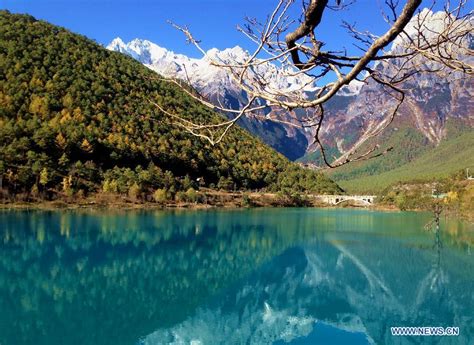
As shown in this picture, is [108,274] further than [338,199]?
No

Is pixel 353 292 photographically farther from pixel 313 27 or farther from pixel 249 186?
pixel 249 186

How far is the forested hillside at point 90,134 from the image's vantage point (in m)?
59.0

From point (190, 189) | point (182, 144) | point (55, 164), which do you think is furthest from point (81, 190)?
point (182, 144)

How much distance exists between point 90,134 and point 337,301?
56723mm

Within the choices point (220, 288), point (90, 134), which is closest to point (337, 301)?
point (220, 288)

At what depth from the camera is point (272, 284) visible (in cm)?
2080

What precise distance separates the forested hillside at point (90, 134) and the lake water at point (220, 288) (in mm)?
25255

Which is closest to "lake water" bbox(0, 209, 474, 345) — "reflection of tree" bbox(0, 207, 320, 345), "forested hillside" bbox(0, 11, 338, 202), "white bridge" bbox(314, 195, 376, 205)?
"reflection of tree" bbox(0, 207, 320, 345)

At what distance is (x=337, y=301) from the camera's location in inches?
749

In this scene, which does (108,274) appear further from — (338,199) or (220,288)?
(338,199)

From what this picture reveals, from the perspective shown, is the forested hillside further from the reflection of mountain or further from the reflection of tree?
the reflection of mountain

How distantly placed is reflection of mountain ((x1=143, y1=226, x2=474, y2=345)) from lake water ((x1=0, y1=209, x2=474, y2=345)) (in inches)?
2.1

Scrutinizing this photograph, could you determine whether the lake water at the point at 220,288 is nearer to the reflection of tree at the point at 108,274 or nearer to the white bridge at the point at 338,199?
the reflection of tree at the point at 108,274

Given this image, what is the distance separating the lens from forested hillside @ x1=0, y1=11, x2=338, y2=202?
5897cm
